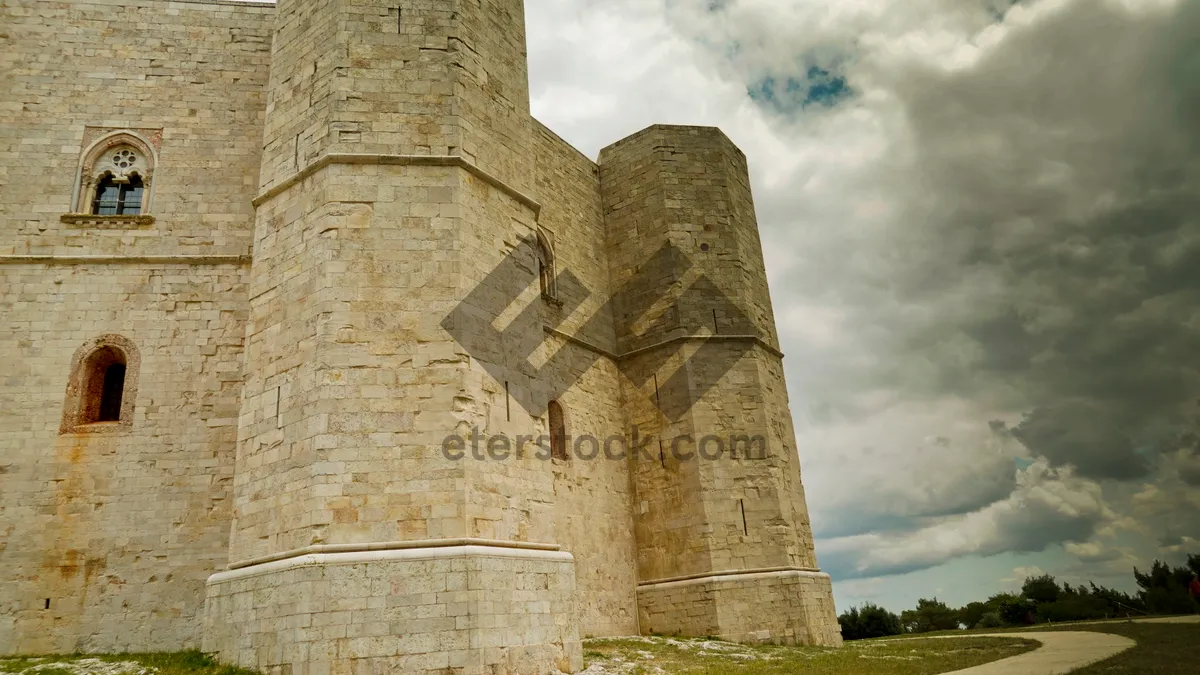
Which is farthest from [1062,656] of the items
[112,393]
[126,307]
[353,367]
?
[126,307]

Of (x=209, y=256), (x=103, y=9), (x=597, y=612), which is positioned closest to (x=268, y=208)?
(x=209, y=256)

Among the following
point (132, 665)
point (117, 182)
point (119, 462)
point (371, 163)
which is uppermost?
point (117, 182)

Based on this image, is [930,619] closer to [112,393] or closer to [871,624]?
[871,624]

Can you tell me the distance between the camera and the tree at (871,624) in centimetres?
2258

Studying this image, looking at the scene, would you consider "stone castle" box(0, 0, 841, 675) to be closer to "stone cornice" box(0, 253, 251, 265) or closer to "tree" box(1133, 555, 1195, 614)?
"stone cornice" box(0, 253, 251, 265)

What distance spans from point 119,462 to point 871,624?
2051 centimetres

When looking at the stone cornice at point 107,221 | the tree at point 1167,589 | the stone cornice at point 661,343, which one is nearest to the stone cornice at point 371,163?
the stone cornice at point 107,221

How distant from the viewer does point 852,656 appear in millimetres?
10562

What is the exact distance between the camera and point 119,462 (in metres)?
10.1

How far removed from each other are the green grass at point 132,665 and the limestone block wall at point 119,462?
3.03 ft

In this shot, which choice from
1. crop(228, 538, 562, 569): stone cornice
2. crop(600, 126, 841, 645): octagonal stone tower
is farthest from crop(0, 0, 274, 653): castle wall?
crop(600, 126, 841, 645): octagonal stone tower

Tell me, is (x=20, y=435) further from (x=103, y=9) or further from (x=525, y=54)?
(x=525, y=54)

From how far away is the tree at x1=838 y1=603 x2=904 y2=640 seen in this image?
22578 mm

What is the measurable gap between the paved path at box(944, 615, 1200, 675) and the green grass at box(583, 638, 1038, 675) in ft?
1.25
